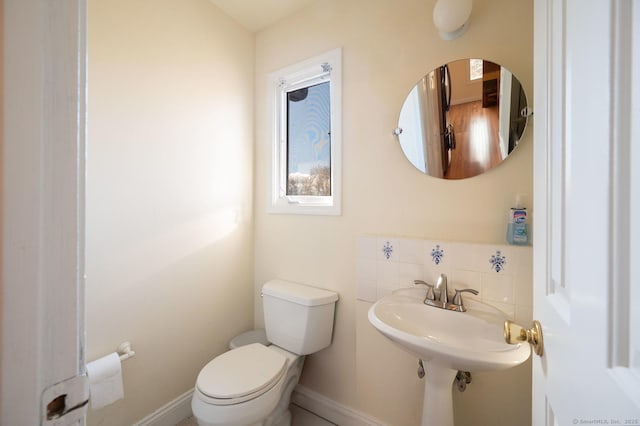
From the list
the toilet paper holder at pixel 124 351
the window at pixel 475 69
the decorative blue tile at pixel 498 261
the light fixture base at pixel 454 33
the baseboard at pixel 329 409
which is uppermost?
the light fixture base at pixel 454 33

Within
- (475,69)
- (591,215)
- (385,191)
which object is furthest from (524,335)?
(475,69)

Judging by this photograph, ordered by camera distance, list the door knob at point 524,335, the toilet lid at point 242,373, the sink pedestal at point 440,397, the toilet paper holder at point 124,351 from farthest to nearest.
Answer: the toilet paper holder at point 124,351 < the toilet lid at point 242,373 < the sink pedestal at point 440,397 < the door knob at point 524,335

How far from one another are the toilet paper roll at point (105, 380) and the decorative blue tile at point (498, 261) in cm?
176

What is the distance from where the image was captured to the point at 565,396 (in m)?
0.41

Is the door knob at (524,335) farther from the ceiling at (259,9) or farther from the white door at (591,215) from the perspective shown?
the ceiling at (259,9)

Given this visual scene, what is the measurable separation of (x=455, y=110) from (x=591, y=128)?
0.96m

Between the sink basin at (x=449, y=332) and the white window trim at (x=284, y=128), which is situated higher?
the white window trim at (x=284, y=128)

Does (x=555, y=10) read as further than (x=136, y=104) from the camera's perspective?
No

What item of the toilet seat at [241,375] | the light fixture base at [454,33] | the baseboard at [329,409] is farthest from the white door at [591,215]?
the baseboard at [329,409]

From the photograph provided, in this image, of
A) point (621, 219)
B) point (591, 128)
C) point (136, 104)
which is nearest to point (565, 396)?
point (621, 219)

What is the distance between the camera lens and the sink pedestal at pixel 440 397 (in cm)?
103

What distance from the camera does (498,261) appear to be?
108 centimetres

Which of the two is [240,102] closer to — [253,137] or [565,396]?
[253,137]

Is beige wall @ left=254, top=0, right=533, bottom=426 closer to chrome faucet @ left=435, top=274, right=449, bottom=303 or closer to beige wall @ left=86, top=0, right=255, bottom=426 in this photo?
chrome faucet @ left=435, top=274, right=449, bottom=303
